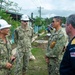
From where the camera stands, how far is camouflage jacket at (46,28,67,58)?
19.1ft

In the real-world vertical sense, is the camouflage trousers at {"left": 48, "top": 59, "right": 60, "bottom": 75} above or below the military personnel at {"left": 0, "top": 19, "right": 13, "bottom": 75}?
below

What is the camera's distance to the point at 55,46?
5.84 metres

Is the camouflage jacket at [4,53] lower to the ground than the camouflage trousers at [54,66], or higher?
higher

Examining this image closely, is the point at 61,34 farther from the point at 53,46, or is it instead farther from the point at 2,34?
the point at 2,34

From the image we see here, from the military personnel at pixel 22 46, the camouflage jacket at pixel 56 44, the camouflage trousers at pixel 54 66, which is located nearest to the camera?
the camouflage jacket at pixel 56 44

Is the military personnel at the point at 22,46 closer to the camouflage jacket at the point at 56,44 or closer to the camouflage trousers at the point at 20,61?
the camouflage trousers at the point at 20,61

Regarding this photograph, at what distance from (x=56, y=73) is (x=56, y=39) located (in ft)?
2.64

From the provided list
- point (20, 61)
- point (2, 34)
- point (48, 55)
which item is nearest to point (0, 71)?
point (2, 34)

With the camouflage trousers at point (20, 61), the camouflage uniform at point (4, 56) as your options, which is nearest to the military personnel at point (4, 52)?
the camouflage uniform at point (4, 56)

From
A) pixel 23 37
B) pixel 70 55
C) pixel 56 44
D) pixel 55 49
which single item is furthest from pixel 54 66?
pixel 70 55

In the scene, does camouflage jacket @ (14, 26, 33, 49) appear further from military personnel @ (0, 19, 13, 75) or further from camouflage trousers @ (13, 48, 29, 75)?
military personnel @ (0, 19, 13, 75)

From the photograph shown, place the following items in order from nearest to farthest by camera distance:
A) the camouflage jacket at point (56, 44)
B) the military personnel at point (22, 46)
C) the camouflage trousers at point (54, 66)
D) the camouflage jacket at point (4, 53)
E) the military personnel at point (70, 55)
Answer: the military personnel at point (70, 55), the camouflage jacket at point (4, 53), the camouflage jacket at point (56, 44), the camouflage trousers at point (54, 66), the military personnel at point (22, 46)

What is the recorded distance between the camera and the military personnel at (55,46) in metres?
5.83

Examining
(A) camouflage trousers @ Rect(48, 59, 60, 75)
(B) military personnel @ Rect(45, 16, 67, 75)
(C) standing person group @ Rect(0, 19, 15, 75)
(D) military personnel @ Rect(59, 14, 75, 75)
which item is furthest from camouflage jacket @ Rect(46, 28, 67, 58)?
(D) military personnel @ Rect(59, 14, 75, 75)
